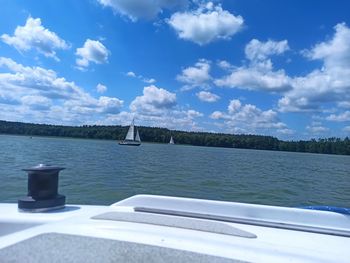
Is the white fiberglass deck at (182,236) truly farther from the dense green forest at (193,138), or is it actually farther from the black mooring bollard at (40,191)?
the dense green forest at (193,138)

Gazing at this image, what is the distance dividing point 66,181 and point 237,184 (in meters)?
8.32

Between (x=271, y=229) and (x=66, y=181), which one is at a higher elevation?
(x=271, y=229)

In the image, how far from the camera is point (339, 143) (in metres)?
113

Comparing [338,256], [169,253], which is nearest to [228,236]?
[169,253]

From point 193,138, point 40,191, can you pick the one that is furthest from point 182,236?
point 193,138

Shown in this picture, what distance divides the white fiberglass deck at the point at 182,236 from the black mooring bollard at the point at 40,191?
136 millimetres

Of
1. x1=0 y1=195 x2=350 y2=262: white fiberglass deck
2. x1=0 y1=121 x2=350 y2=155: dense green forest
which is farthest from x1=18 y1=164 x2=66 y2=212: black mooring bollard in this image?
x1=0 y1=121 x2=350 y2=155: dense green forest

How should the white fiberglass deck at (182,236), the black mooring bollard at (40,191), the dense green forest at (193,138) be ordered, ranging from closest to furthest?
the white fiberglass deck at (182,236), the black mooring bollard at (40,191), the dense green forest at (193,138)

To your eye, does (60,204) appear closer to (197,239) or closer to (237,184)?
(197,239)

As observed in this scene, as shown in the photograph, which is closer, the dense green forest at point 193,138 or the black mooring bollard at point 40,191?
the black mooring bollard at point 40,191

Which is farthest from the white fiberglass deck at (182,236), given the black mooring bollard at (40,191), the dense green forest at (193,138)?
the dense green forest at (193,138)

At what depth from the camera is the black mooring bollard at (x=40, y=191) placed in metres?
2.95

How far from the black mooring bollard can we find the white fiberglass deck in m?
0.14

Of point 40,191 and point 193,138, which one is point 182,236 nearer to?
point 40,191
